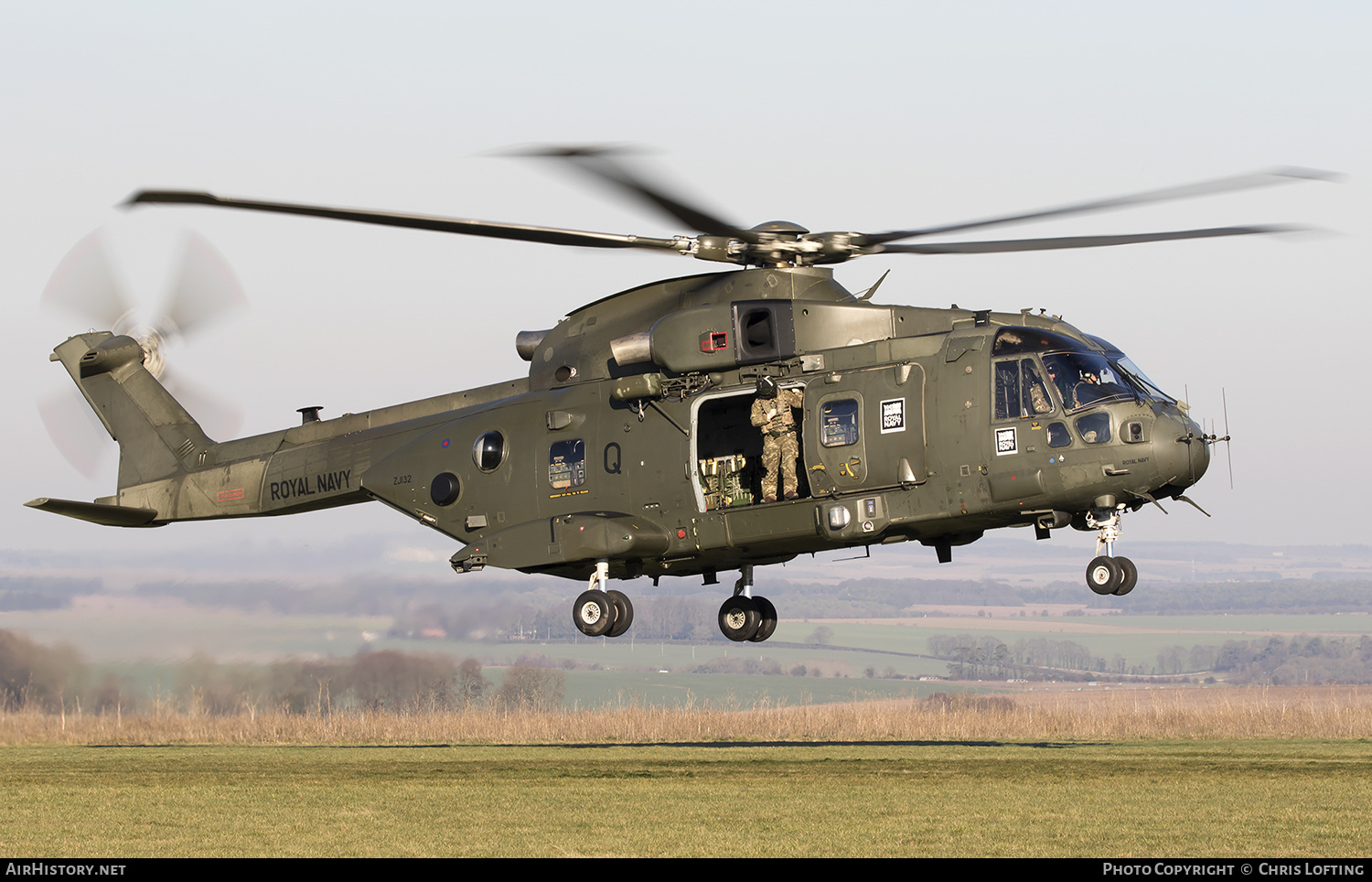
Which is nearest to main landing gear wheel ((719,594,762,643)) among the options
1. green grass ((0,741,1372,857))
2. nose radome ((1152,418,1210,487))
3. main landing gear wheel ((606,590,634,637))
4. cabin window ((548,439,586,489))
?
main landing gear wheel ((606,590,634,637))

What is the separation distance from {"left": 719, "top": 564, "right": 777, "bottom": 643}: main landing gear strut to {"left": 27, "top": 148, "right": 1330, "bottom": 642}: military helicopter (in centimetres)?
3

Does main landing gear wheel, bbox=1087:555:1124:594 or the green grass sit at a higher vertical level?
main landing gear wheel, bbox=1087:555:1124:594

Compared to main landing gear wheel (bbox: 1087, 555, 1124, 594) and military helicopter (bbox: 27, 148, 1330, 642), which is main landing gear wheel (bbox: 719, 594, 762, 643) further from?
main landing gear wheel (bbox: 1087, 555, 1124, 594)

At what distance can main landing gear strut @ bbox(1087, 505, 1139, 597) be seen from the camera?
20359 millimetres

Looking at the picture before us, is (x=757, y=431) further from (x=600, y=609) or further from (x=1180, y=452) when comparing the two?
(x=1180, y=452)

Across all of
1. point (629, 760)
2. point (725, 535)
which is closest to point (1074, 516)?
point (725, 535)

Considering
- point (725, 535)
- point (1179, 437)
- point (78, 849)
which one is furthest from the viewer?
point (725, 535)

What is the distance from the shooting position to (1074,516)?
69.5 feet

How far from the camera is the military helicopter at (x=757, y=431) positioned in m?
20.6

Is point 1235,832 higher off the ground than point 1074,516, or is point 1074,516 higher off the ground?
point 1074,516

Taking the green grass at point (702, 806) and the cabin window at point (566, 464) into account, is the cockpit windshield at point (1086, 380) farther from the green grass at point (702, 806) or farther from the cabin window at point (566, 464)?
the cabin window at point (566, 464)
